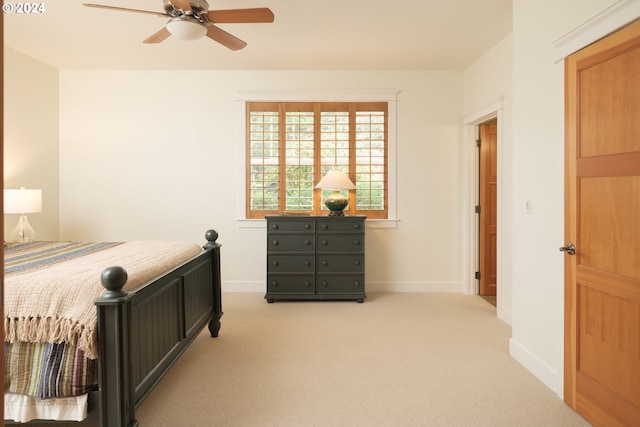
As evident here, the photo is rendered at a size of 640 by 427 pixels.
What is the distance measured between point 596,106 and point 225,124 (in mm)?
4179

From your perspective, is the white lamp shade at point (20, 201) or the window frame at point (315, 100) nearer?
the white lamp shade at point (20, 201)

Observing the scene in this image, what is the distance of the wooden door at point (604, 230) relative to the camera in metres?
2.04

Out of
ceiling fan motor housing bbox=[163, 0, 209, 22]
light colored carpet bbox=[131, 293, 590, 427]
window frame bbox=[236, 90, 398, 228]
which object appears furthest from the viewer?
window frame bbox=[236, 90, 398, 228]

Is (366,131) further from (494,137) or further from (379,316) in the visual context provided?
(379,316)

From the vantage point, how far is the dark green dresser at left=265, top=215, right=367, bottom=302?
16.0ft

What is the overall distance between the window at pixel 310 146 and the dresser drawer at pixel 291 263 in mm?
727

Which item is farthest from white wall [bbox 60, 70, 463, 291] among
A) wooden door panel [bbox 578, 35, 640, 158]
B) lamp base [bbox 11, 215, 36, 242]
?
wooden door panel [bbox 578, 35, 640, 158]

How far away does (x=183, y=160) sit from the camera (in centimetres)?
536

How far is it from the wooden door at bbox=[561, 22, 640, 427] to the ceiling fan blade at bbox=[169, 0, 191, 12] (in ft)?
7.95

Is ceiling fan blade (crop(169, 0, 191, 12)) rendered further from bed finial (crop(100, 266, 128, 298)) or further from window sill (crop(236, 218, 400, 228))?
window sill (crop(236, 218, 400, 228))

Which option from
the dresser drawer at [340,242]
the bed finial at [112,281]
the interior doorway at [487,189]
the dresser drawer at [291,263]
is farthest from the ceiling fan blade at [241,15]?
the interior doorway at [487,189]

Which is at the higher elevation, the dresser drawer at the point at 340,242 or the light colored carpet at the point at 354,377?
the dresser drawer at the point at 340,242

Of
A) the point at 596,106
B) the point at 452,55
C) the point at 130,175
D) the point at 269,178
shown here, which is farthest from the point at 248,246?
the point at 596,106

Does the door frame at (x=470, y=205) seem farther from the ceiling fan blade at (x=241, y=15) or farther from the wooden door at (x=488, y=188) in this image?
the ceiling fan blade at (x=241, y=15)
